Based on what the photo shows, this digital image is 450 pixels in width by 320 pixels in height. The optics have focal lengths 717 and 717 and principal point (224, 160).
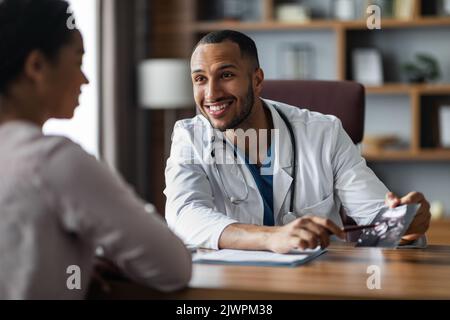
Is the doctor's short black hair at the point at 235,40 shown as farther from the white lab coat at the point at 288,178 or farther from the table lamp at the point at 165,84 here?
the table lamp at the point at 165,84

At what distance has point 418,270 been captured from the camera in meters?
1.40

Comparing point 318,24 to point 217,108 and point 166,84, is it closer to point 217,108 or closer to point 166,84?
point 166,84

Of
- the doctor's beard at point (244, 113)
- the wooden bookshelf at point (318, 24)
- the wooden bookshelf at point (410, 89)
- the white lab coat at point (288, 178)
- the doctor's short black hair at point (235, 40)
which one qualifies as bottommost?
the white lab coat at point (288, 178)

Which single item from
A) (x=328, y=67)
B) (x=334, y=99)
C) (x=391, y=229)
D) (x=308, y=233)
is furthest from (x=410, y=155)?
(x=308, y=233)

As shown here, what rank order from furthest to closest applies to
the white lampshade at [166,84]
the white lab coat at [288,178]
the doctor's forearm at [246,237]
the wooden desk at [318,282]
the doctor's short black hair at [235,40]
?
the white lampshade at [166,84] → the doctor's short black hair at [235,40] → the white lab coat at [288,178] → the doctor's forearm at [246,237] → the wooden desk at [318,282]

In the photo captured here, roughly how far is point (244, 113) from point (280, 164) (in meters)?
0.20

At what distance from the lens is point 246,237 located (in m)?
1.60

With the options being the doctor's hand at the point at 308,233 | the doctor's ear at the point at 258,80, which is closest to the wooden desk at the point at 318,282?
the doctor's hand at the point at 308,233

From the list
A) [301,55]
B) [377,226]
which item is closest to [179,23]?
[301,55]

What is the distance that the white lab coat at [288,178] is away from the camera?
193cm

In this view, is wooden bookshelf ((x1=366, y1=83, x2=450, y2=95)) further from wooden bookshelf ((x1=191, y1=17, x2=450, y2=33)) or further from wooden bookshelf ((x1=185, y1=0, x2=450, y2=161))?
wooden bookshelf ((x1=191, y1=17, x2=450, y2=33))

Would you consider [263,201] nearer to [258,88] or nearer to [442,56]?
[258,88]

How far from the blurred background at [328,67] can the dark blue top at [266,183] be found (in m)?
2.33

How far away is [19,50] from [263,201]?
1.00 meters
